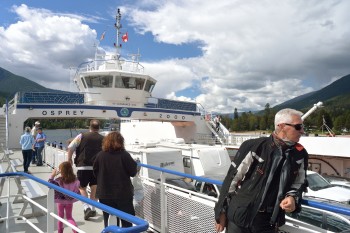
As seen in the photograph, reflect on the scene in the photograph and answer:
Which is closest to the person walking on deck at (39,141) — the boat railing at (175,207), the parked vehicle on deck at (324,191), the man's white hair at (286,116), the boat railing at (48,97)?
the boat railing at (175,207)

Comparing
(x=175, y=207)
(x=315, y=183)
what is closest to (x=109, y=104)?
(x=315, y=183)

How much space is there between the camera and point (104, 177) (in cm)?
386

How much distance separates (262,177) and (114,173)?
2132 millimetres

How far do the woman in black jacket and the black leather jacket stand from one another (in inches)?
72.0

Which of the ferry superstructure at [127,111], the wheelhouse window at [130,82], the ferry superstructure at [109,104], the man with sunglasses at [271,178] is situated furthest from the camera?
the wheelhouse window at [130,82]

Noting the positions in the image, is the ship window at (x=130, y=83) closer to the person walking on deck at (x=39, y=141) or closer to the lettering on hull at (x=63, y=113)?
the lettering on hull at (x=63, y=113)

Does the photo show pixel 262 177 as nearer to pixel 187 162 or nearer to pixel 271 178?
pixel 271 178

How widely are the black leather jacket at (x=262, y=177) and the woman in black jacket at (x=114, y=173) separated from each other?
183cm

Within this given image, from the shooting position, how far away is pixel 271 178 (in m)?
2.17

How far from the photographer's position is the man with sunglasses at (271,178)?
2166 mm

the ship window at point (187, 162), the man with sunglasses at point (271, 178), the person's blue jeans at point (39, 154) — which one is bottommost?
the ship window at point (187, 162)

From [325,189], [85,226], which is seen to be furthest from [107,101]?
[85,226]

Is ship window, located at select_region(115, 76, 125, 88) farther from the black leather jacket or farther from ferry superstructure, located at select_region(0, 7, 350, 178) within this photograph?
the black leather jacket

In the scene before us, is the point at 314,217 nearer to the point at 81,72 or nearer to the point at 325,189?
the point at 325,189
